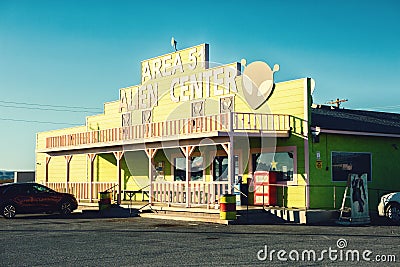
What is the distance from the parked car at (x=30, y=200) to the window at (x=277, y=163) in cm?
794

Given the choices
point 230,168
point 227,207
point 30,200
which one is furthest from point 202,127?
point 30,200

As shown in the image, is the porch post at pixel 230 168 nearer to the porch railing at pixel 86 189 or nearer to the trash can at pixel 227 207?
the trash can at pixel 227 207

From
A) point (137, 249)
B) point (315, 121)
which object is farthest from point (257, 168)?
point (137, 249)

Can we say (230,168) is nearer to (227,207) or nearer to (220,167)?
(227,207)

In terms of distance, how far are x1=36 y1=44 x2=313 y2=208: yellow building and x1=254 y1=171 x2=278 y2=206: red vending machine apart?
0.12 ft

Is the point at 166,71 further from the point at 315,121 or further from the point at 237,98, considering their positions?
the point at 315,121

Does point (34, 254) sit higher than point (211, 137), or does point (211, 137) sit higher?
point (211, 137)

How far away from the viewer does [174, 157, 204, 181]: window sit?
2579 cm

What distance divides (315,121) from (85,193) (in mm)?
11938

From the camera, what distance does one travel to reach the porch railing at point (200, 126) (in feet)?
67.1

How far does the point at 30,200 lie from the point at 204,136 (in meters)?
7.68

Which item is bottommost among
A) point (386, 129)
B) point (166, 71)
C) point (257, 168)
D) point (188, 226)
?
point (188, 226)

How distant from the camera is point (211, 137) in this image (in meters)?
20.5

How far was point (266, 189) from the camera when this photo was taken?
2208 centimetres
